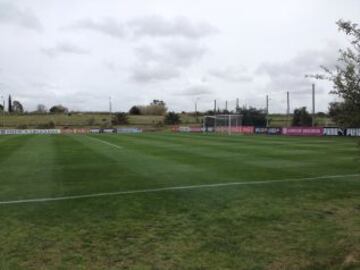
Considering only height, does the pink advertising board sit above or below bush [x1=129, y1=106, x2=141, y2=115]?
below

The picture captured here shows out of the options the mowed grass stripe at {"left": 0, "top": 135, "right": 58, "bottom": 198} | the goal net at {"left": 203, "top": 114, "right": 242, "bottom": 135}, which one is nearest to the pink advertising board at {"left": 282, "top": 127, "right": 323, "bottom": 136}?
the goal net at {"left": 203, "top": 114, "right": 242, "bottom": 135}

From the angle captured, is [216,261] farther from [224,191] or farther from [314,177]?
[314,177]

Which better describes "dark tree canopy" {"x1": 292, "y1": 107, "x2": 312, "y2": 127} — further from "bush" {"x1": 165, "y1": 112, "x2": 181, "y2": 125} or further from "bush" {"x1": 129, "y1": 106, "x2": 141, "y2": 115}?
"bush" {"x1": 129, "y1": 106, "x2": 141, "y2": 115}

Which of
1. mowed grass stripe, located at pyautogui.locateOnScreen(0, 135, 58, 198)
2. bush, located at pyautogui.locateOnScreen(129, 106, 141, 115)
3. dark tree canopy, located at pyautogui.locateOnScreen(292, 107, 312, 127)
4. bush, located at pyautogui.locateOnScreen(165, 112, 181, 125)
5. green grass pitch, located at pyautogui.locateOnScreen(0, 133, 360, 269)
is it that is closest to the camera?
green grass pitch, located at pyautogui.locateOnScreen(0, 133, 360, 269)

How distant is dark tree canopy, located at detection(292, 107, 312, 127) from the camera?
95.7 meters

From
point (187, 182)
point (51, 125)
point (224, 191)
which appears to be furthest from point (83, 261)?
point (51, 125)

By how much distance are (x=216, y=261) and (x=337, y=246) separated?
1.87 m

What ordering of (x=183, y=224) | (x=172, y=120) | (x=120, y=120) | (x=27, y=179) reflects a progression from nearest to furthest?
1. (x=183, y=224)
2. (x=27, y=179)
3. (x=120, y=120)
4. (x=172, y=120)

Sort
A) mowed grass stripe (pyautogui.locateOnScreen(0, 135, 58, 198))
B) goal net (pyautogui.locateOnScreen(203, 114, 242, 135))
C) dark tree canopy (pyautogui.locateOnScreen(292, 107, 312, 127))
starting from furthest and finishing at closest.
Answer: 1. dark tree canopy (pyautogui.locateOnScreen(292, 107, 312, 127))
2. goal net (pyautogui.locateOnScreen(203, 114, 242, 135))
3. mowed grass stripe (pyautogui.locateOnScreen(0, 135, 58, 198))

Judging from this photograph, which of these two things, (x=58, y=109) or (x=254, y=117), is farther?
(x=58, y=109)

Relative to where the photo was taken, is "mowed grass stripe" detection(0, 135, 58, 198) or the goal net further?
the goal net

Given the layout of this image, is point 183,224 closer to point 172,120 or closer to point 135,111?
point 172,120

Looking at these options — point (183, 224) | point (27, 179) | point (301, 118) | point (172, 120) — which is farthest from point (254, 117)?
point (183, 224)

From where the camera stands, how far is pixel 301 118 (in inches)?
3816
